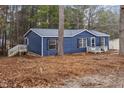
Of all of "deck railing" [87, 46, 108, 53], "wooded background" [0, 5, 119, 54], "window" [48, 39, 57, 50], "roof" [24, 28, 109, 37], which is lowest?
"deck railing" [87, 46, 108, 53]

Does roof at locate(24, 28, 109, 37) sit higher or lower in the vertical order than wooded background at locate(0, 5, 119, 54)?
lower

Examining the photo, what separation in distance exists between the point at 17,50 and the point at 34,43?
295 millimetres

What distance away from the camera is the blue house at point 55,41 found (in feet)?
10.4

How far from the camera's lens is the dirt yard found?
250 cm

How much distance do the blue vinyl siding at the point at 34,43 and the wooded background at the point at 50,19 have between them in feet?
0.36

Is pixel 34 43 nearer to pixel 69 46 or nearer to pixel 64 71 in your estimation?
pixel 69 46

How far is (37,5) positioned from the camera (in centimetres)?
317

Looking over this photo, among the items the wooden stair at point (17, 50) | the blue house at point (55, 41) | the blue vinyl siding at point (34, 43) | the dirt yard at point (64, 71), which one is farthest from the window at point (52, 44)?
the wooden stair at point (17, 50)

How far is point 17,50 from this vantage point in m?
3.05

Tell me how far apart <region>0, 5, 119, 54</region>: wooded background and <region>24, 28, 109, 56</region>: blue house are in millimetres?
89

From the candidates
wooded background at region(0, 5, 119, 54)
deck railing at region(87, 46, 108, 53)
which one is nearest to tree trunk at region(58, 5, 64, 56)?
wooded background at region(0, 5, 119, 54)

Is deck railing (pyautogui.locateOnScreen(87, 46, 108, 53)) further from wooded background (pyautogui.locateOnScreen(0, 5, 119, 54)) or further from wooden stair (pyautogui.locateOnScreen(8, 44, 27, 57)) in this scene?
wooden stair (pyautogui.locateOnScreen(8, 44, 27, 57))
